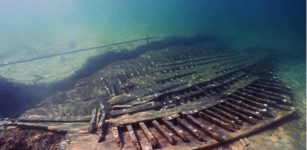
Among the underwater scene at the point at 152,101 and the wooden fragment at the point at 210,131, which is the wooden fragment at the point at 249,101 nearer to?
the underwater scene at the point at 152,101

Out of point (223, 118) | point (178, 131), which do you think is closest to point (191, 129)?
point (178, 131)

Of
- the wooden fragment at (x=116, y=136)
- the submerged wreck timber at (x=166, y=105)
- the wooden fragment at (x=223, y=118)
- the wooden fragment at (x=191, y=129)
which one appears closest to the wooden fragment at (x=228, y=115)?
the submerged wreck timber at (x=166, y=105)

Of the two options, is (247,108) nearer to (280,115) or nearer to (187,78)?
(280,115)

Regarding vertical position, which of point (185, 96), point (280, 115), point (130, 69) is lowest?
point (280, 115)

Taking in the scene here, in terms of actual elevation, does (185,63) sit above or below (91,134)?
above

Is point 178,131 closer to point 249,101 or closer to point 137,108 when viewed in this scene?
point 137,108

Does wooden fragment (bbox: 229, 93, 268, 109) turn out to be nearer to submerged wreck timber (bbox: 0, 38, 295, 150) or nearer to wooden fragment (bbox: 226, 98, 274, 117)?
submerged wreck timber (bbox: 0, 38, 295, 150)

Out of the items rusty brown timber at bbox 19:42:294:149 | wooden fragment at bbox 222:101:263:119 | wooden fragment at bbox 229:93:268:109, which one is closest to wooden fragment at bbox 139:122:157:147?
rusty brown timber at bbox 19:42:294:149

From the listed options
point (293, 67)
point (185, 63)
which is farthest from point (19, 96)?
point (293, 67)
